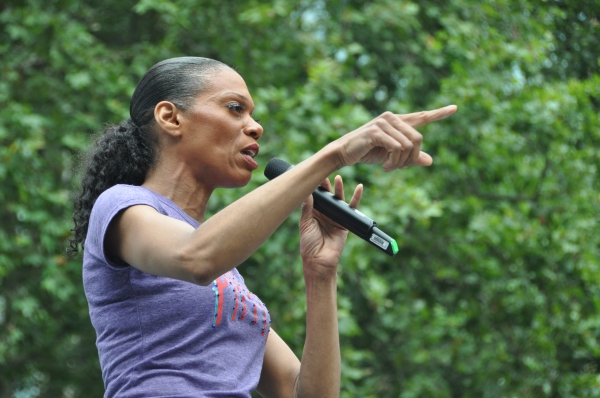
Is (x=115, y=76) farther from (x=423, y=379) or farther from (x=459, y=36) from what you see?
(x=423, y=379)

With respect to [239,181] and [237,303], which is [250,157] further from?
[237,303]

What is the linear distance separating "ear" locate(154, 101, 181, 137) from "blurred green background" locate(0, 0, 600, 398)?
2798mm

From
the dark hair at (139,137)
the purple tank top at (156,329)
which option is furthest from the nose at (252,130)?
the purple tank top at (156,329)

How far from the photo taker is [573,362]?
5.14 m

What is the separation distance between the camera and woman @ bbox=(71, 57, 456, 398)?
156 cm

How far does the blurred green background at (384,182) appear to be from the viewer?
516 cm

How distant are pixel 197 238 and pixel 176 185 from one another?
440 millimetres

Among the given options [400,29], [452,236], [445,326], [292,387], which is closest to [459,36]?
[400,29]

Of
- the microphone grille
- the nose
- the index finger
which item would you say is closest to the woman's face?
the nose

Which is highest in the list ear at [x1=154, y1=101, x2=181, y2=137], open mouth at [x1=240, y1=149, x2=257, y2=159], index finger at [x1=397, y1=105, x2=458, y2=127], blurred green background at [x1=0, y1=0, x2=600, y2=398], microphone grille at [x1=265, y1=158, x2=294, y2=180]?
index finger at [x1=397, y1=105, x2=458, y2=127]

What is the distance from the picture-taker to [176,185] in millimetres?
1953

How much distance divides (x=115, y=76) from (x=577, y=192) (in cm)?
337

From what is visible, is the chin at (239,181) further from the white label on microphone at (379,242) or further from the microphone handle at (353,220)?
the white label on microphone at (379,242)

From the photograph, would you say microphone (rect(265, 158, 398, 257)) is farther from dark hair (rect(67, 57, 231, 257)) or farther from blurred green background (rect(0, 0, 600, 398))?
blurred green background (rect(0, 0, 600, 398))
